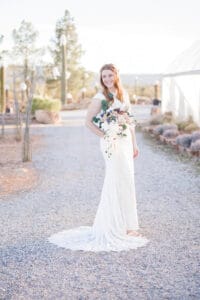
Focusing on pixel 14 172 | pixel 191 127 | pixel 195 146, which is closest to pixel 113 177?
pixel 14 172

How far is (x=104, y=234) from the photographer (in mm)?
5250

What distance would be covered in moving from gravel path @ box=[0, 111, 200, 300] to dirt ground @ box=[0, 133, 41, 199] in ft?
0.75

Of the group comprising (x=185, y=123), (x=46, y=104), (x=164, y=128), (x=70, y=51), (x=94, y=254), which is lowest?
(x=94, y=254)

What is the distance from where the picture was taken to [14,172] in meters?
9.45

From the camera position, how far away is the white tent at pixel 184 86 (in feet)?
50.6

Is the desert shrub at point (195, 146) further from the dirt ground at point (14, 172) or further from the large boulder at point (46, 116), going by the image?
the large boulder at point (46, 116)

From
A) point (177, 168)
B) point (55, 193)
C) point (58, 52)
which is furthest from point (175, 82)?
point (58, 52)

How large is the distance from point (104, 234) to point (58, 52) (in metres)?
30.4

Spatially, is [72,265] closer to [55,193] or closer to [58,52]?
[55,193]

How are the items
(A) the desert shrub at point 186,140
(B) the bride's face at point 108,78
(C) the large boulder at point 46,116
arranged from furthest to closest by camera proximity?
(C) the large boulder at point 46,116 → (A) the desert shrub at point 186,140 → (B) the bride's face at point 108,78

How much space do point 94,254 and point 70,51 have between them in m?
31.5

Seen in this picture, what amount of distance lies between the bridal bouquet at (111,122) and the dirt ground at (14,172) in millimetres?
2694

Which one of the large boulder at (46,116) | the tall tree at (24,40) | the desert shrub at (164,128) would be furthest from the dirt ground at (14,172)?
the tall tree at (24,40)

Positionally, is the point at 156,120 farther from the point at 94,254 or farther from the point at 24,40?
the point at 24,40
